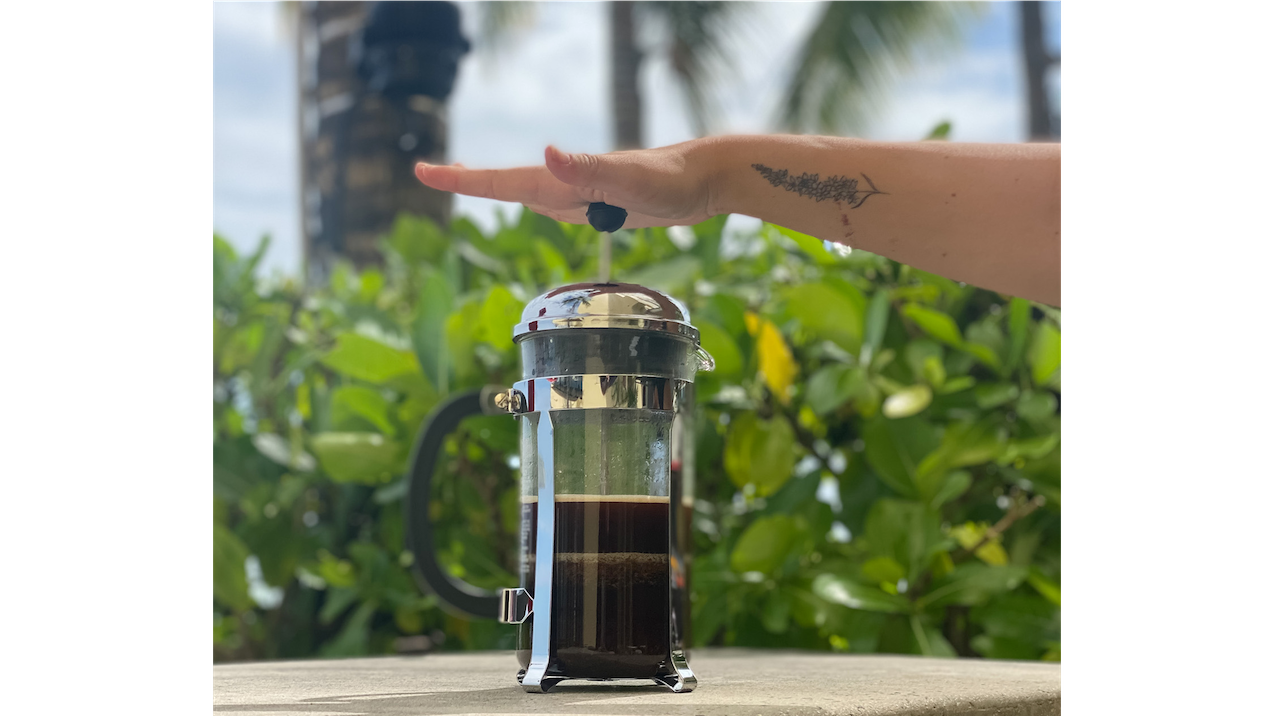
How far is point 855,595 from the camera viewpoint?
1.08 meters

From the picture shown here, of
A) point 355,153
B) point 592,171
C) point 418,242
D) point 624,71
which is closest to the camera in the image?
point 592,171

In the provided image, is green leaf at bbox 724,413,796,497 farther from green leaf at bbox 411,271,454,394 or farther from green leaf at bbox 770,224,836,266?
green leaf at bbox 411,271,454,394

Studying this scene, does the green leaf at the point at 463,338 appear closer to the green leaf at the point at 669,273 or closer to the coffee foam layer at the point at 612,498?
the green leaf at the point at 669,273

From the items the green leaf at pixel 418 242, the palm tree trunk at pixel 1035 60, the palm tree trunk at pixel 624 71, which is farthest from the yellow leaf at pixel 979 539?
the palm tree trunk at pixel 624 71

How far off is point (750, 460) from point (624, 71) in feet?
16.7

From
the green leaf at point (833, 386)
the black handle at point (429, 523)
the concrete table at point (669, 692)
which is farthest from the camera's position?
the green leaf at point (833, 386)

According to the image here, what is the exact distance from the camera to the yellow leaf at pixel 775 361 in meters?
1.24

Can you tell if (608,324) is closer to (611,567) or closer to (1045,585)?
(611,567)

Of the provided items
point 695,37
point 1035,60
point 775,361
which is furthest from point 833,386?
point 695,37

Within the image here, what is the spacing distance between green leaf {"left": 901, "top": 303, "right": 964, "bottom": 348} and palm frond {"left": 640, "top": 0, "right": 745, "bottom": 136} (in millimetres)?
6412

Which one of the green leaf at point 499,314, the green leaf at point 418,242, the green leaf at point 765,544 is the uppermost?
the green leaf at point 418,242
